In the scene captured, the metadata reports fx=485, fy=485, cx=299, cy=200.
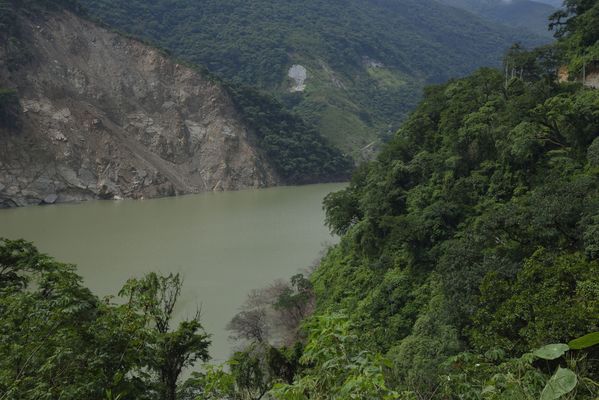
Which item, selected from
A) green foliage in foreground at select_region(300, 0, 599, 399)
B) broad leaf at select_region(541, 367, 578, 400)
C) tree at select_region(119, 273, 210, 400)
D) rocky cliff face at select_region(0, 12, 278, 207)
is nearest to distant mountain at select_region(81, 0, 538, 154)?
rocky cliff face at select_region(0, 12, 278, 207)

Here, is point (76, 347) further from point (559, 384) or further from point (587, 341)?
point (587, 341)

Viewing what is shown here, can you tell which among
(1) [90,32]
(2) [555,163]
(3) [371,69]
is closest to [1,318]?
(2) [555,163]

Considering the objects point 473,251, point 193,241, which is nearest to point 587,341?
point 473,251

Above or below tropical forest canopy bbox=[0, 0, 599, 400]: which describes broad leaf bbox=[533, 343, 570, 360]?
below

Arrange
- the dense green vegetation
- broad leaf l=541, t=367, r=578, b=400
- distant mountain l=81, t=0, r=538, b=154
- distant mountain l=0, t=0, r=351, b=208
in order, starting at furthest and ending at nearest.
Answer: distant mountain l=81, t=0, r=538, b=154 < distant mountain l=0, t=0, r=351, b=208 < the dense green vegetation < broad leaf l=541, t=367, r=578, b=400

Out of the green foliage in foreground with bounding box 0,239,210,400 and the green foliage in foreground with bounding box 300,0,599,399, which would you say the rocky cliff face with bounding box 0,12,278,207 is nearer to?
the green foliage in foreground with bounding box 300,0,599,399
